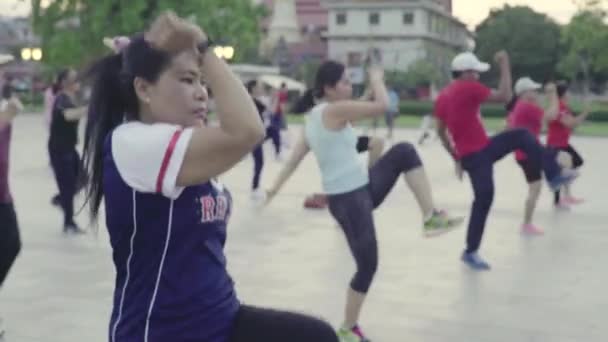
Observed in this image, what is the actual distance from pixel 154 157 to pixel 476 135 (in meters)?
5.39

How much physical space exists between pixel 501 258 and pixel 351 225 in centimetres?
320

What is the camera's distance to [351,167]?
5254 millimetres

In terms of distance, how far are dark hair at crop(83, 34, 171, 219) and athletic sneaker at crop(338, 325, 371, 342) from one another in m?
2.85

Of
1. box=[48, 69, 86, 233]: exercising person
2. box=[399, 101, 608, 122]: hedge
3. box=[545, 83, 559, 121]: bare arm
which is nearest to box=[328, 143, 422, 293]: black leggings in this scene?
box=[48, 69, 86, 233]: exercising person

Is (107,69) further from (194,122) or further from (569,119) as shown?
(569,119)

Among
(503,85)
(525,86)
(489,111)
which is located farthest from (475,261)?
(489,111)

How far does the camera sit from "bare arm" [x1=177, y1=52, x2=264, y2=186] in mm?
2336

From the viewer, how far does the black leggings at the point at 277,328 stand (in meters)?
2.63

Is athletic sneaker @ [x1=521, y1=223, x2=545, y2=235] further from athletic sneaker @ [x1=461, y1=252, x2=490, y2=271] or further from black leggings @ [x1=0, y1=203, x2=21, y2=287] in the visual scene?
black leggings @ [x1=0, y1=203, x2=21, y2=287]

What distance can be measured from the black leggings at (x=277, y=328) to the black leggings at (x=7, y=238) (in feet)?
9.68

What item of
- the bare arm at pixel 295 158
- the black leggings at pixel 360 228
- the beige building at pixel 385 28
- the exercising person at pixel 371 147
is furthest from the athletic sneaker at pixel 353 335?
the beige building at pixel 385 28

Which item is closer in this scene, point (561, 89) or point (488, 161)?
point (488, 161)

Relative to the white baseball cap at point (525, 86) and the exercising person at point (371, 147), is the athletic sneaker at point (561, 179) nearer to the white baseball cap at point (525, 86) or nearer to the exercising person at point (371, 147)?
the white baseball cap at point (525, 86)

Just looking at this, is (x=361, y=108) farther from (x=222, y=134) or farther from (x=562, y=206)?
(x=562, y=206)
